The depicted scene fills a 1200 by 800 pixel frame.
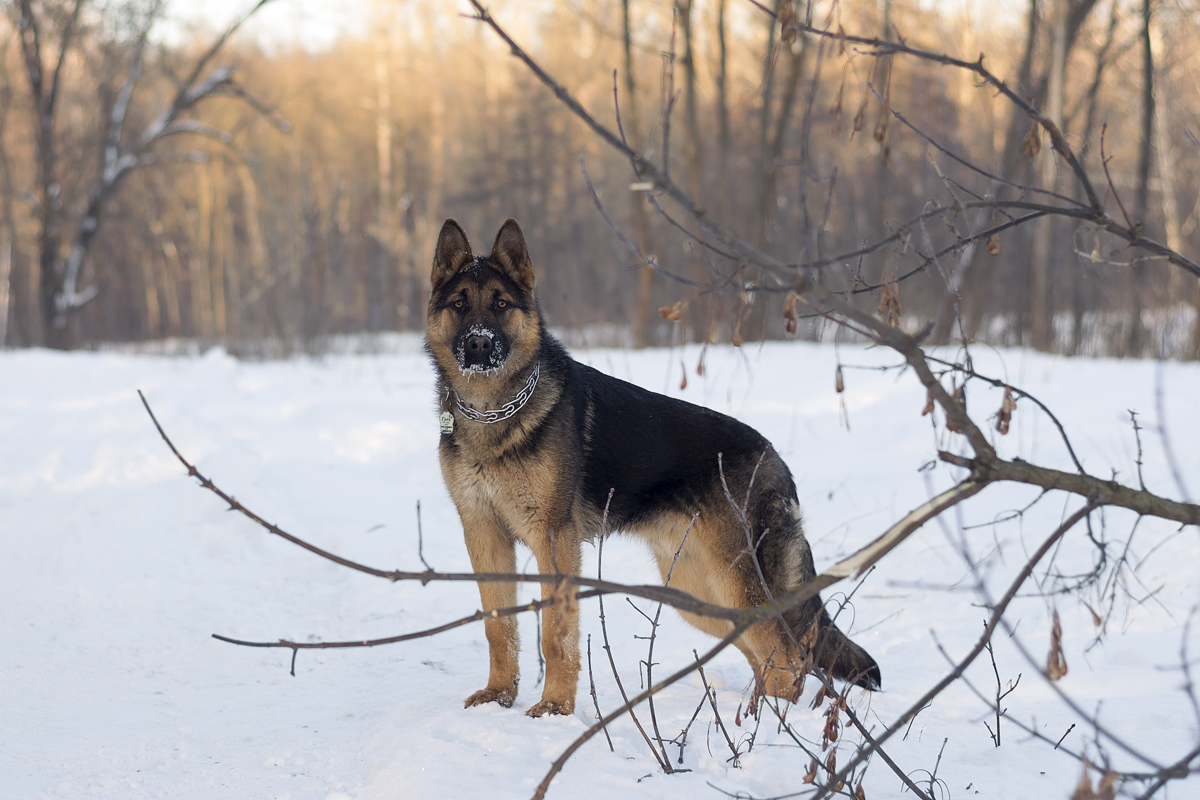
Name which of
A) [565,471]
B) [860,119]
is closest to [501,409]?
[565,471]

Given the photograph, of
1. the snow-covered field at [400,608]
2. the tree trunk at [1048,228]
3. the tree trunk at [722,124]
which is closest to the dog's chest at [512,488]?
the snow-covered field at [400,608]

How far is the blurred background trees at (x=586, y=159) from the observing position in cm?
1365

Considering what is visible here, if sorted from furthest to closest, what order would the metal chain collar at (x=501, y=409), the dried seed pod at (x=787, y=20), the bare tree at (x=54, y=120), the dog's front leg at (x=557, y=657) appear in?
the bare tree at (x=54, y=120) → the metal chain collar at (x=501, y=409) → the dog's front leg at (x=557, y=657) → the dried seed pod at (x=787, y=20)

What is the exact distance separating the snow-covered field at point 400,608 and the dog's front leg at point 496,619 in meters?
0.18

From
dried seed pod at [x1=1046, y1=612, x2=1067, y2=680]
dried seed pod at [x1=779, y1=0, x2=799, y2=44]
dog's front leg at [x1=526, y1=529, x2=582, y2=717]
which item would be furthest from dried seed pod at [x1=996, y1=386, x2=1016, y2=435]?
dog's front leg at [x1=526, y1=529, x2=582, y2=717]

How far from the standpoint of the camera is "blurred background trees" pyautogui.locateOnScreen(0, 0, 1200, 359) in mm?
13648

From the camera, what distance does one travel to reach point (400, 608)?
5.27 m

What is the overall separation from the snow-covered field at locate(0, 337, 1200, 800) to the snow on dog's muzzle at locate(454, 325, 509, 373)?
49.6 inches

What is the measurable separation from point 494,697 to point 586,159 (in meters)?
29.2

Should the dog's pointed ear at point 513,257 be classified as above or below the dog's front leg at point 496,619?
above

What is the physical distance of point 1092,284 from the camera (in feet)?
57.4

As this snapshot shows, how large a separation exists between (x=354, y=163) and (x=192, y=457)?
34.5 meters

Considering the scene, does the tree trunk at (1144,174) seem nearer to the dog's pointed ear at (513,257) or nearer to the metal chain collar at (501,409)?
the dog's pointed ear at (513,257)

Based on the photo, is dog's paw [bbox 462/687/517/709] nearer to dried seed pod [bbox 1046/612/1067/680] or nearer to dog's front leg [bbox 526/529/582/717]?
dog's front leg [bbox 526/529/582/717]
